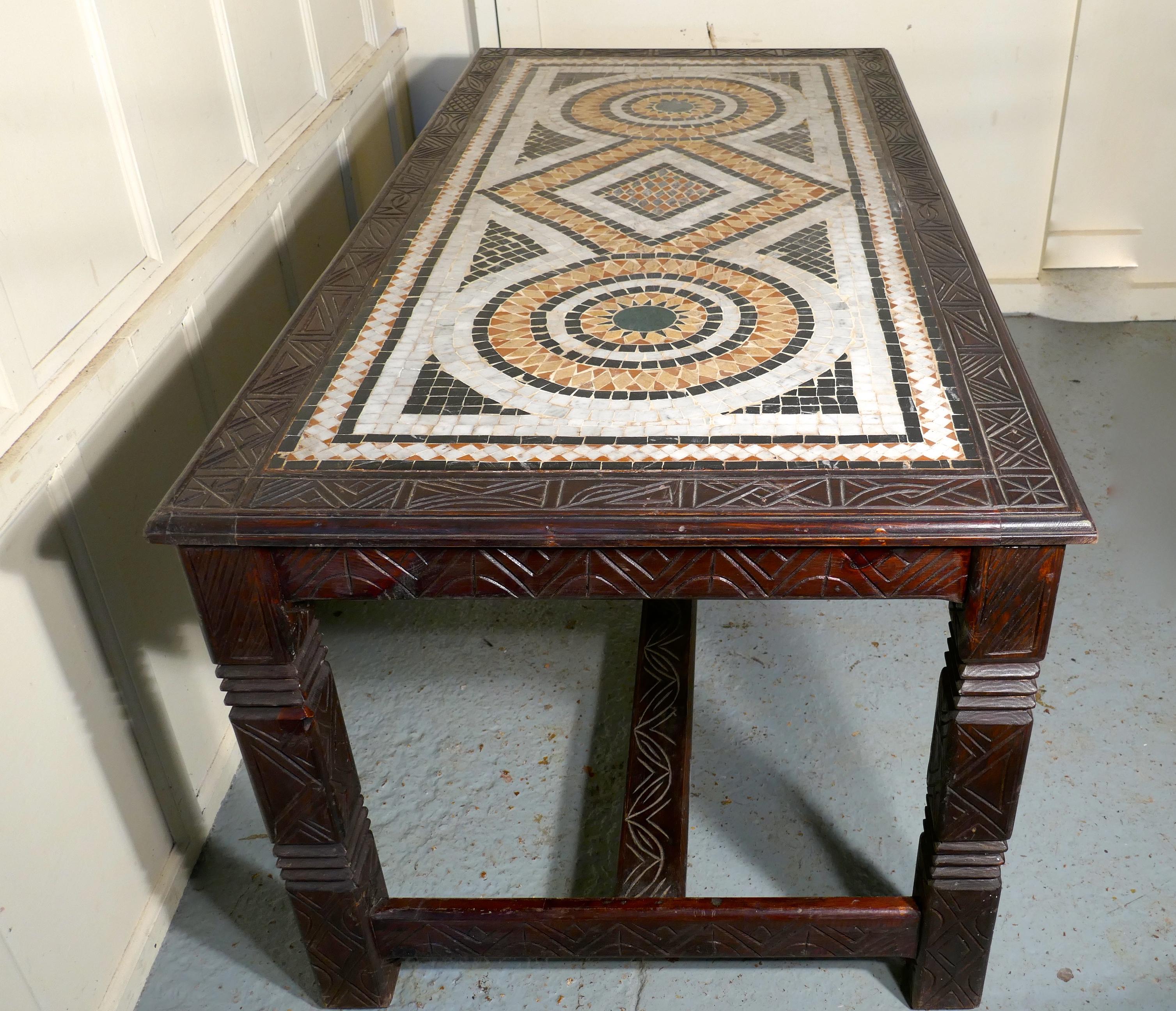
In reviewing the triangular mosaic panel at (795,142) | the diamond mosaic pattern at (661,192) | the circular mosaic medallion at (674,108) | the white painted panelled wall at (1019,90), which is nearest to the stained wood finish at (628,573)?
the diamond mosaic pattern at (661,192)

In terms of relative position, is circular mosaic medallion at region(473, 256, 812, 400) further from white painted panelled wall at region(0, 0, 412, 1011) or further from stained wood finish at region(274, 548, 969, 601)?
white painted panelled wall at region(0, 0, 412, 1011)

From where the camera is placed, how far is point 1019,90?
11.9 feet

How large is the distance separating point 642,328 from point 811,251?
45 centimetres

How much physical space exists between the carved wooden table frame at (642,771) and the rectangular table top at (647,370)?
0.07 m

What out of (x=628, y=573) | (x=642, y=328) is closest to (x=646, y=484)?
(x=628, y=573)

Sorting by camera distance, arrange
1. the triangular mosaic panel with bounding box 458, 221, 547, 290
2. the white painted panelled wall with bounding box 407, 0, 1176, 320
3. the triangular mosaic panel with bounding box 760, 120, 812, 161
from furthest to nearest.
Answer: the white painted panelled wall with bounding box 407, 0, 1176, 320
the triangular mosaic panel with bounding box 760, 120, 812, 161
the triangular mosaic panel with bounding box 458, 221, 547, 290

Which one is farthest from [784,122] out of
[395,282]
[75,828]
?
[75,828]

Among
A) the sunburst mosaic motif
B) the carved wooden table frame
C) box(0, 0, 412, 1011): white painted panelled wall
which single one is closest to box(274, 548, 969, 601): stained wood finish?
the carved wooden table frame

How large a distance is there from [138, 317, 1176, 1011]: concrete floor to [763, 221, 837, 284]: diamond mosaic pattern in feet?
3.17

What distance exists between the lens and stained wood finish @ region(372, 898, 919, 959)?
1821 mm

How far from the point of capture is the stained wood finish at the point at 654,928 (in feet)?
5.98

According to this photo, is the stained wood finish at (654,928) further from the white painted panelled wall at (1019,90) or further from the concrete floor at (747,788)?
the white painted panelled wall at (1019,90)

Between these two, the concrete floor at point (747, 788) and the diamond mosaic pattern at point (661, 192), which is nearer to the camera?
the concrete floor at point (747, 788)

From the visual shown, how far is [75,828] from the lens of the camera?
69.2 inches
